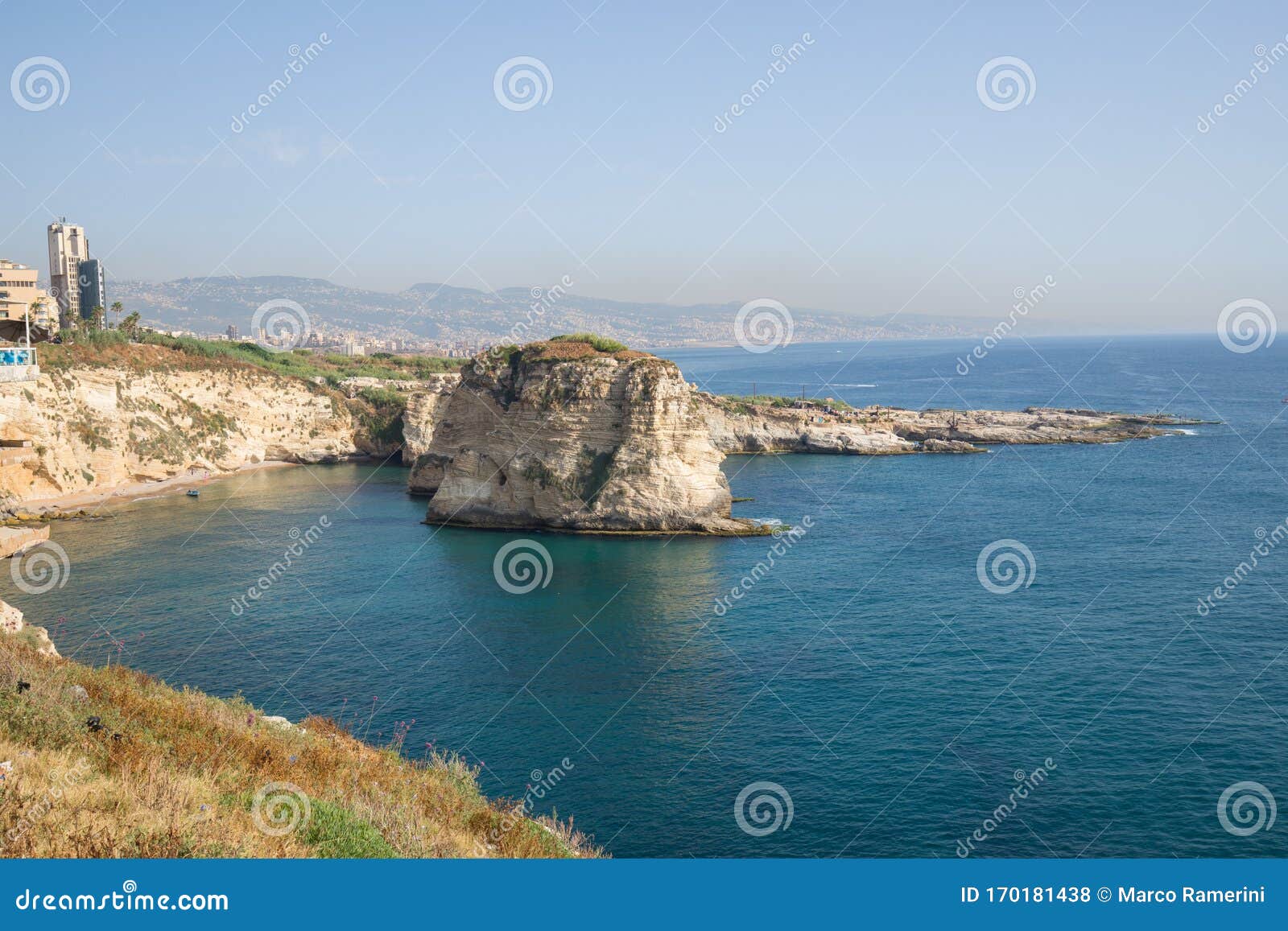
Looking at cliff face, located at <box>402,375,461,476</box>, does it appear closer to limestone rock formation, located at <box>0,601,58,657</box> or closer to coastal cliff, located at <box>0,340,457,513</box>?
coastal cliff, located at <box>0,340,457,513</box>

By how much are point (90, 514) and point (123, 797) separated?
49.0 meters

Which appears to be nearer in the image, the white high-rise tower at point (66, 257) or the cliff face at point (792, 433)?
the cliff face at point (792, 433)

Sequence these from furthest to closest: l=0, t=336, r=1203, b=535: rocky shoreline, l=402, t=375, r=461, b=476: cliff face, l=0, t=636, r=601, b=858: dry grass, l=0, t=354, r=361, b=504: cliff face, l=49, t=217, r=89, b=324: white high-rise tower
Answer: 1. l=49, t=217, r=89, b=324: white high-rise tower
2. l=402, t=375, r=461, b=476: cliff face
3. l=0, t=354, r=361, b=504: cliff face
4. l=0, t=336, r=1203, b=535: rocky shoreline
5. l=0, t=636, r=601, b=858: dry grass

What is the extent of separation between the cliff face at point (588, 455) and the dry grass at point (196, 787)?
3135 centimetres

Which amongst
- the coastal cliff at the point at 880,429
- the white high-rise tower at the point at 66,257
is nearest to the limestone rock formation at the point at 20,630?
the coastal cliff at the point at 880,429

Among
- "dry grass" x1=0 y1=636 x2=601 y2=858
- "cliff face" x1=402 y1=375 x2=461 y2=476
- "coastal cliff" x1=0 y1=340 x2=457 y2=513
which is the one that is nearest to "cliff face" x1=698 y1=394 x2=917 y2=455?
"cliff face" x1=402 y1=375 x2=461 y2=476

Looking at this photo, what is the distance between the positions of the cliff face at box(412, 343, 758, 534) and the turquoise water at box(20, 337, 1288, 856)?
226cm

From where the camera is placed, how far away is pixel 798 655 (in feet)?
90.4

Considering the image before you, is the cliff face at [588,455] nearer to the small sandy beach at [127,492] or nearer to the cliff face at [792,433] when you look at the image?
the small sandy beach at [127,492]

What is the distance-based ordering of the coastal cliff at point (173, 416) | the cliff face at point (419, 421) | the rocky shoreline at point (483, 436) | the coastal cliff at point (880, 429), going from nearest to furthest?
the rocky shoreline at point (483, 436) < the coastal cliff at point (173, 416) < the cliff face at point (419, 421) < the coastal cliff at point (880, 429)

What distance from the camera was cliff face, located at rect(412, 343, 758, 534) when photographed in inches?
1809

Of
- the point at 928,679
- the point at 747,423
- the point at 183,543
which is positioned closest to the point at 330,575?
the point at 183,543

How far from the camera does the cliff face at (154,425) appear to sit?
53.9 metres

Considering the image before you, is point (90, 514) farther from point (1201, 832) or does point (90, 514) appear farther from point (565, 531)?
point (1201, 832)
